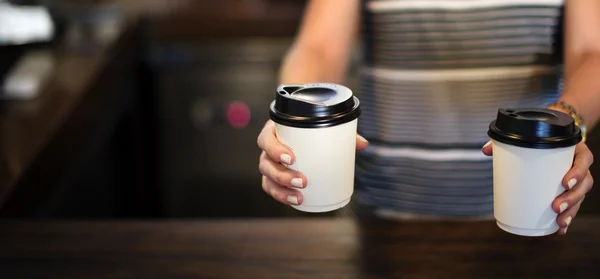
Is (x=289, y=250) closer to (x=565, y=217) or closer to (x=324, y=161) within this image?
(x=324, y=161)

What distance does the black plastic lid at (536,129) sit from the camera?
25.9 inches

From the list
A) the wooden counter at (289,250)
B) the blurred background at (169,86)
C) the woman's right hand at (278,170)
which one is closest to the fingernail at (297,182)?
the woman's right hand at (278,170)

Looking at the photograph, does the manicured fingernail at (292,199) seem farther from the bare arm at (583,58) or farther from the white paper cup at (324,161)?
the bare arm at (583,58)

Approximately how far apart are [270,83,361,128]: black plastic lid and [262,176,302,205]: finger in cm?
9

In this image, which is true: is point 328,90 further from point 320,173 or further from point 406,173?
point 406,173

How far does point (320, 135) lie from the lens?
0.70 meters

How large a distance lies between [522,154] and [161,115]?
68.5 inches

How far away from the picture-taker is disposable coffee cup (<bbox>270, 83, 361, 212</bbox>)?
0.69 meters

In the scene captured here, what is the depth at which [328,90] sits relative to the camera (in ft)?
2.38

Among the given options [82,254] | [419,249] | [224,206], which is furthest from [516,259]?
[224,206]

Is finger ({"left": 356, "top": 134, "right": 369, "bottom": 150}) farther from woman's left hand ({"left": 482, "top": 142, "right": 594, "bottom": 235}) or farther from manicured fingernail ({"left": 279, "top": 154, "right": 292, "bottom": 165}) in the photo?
woman's left hand ({"left": 482, "top": 142, "right": 594, "bottom": 235})

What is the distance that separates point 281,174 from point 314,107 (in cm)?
9

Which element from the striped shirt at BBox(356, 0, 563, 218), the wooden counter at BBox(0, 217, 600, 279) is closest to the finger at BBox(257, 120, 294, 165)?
the wooden counter at BBox(0, 217, 600, 279)

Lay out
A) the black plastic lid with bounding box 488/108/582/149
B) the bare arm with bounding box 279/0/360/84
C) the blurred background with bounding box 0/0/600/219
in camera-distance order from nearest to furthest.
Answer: the black plastic lid with bounding box 488/108/582/149 → the bare arm with bounding box 279/0/360/84 → the blurred background with bounding box 0/0/600/219
